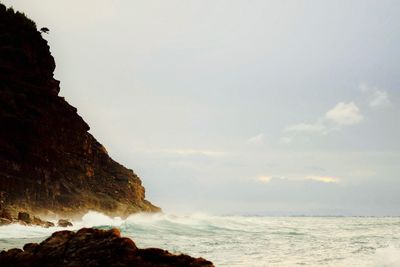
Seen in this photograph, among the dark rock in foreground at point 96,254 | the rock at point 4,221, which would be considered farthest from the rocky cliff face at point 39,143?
the dark rock in foreground at point 96,254

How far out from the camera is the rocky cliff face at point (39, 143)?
4647cm

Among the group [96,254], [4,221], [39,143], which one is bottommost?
[96,254]

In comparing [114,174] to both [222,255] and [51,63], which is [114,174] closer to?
[51,63]

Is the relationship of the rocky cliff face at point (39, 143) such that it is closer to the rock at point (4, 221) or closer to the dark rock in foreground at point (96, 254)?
the rock at point (4, 221)

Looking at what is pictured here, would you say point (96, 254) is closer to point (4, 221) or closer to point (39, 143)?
point (4, 221)

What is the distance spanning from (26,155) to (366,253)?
3589 centimetres

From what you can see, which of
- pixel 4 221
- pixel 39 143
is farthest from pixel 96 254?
pixel 39 143

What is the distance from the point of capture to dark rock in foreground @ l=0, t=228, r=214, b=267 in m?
10.4

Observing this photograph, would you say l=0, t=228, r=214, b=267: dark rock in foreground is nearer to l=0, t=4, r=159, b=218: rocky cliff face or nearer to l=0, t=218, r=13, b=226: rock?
l=0, t=218, r=13, b=226: rock

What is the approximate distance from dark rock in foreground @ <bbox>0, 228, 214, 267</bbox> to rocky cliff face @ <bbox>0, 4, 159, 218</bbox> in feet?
109

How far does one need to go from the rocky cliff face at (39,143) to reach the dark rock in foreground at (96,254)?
109 ft

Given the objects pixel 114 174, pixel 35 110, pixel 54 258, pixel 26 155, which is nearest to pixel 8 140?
pixel 26 155

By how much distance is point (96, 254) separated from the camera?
10.5 metres

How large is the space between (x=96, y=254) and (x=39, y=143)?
42656mm
